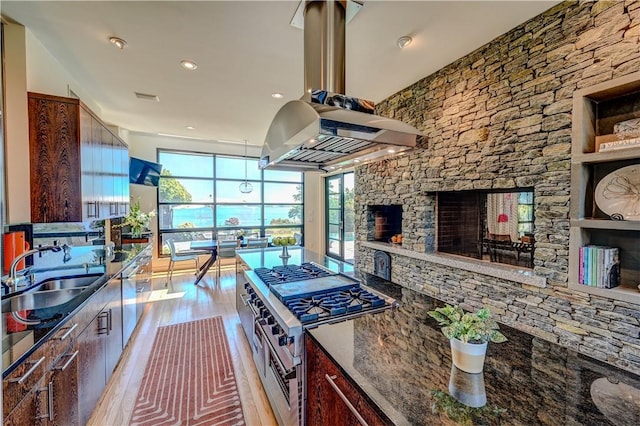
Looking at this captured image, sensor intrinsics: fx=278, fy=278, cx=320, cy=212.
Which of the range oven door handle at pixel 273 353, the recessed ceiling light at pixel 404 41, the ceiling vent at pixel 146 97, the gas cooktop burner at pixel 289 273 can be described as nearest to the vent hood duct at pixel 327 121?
the recessed ceiling light at pixel 404 41

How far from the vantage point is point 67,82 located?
9.80 ft

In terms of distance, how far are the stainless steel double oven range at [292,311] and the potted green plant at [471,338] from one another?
23.0 inches

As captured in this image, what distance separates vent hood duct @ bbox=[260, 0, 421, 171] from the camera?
150 centimetres

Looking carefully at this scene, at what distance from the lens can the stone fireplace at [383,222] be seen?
426cm

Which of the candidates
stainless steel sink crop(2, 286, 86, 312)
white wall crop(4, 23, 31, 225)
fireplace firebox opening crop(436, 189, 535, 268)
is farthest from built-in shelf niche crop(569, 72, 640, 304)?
white wall crop(4, 23, 31, 225)

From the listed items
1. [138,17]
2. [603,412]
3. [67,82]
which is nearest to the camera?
[603,412]

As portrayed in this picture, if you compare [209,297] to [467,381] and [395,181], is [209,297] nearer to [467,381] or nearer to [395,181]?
[395,181]

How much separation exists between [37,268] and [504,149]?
13.7 feet

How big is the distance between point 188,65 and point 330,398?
123 inches

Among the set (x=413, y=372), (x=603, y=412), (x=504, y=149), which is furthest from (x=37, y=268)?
(x=504, y=149)

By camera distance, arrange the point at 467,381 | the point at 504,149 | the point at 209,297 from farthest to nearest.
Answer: the point at 209,297, the point at 504,149, the point at 467,381

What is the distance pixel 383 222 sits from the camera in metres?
4.32

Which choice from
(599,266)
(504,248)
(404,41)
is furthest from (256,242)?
(599,266)

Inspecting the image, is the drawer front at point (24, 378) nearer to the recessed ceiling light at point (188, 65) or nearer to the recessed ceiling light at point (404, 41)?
the recessed ceiling light at point (188, 65)
